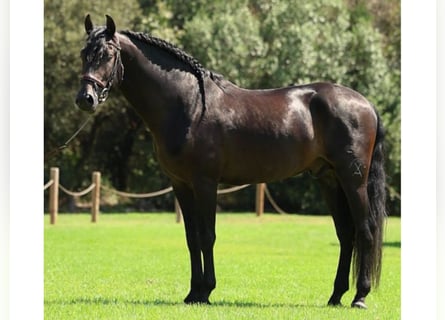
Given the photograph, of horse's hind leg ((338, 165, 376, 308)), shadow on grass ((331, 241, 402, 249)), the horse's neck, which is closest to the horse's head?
the horse's neck

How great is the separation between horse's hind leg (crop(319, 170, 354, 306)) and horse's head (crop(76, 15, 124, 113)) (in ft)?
7.49

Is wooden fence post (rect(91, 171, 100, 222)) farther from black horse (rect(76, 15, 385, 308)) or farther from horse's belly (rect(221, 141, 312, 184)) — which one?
horse's belly (rect(221, 141, 312, 184))

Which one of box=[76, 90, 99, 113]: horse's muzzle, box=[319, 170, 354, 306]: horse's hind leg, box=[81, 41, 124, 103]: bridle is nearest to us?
box=[76, 90, 99, 113]: horse's muzzle

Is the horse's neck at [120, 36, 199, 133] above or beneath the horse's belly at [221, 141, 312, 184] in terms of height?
above

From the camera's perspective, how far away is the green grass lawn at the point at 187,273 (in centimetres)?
727

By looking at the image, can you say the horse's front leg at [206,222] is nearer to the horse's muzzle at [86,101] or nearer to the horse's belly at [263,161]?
the horse's belly at [263,161]

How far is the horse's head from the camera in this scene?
7.10 metres

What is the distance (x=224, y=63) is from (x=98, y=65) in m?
16.6

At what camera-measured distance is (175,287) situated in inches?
356

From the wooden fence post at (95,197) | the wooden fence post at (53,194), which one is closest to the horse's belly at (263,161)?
the wooden fence post at (53,194)

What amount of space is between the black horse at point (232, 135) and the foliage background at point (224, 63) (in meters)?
15.2

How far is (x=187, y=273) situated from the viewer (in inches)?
417
